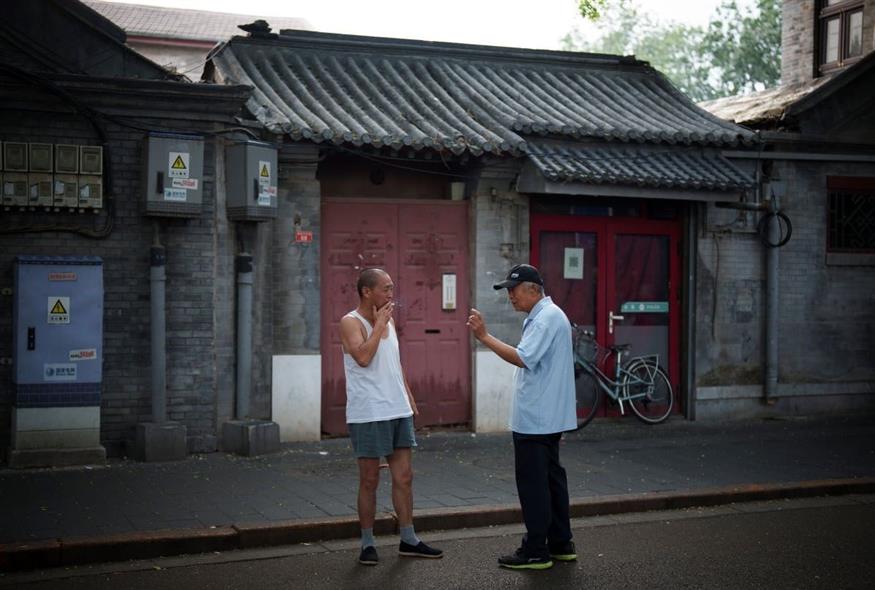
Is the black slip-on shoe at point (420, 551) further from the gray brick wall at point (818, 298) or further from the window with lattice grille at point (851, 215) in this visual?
the window with lattice grille at point (851, 215)

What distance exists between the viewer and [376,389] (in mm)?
7238

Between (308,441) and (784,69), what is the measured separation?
35.9 ft

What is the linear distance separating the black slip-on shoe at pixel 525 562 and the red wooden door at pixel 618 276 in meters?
6.84

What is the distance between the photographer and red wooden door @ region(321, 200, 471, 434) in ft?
42.0

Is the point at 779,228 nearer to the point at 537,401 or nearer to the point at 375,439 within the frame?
the point at 537,401

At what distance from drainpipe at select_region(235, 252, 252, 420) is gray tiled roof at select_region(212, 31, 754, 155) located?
5.02ft

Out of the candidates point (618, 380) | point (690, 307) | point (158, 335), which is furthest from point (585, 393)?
point (158, 335)

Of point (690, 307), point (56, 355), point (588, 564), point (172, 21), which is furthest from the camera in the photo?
point (172, 21)

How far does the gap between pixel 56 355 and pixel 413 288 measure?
4.21 metres

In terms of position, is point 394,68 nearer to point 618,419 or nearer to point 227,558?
point 618,419

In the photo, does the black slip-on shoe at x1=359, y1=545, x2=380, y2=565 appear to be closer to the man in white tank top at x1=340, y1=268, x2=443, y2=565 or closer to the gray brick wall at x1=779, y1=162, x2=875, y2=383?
the man in white tank top at x1=340, y1=268, x2=443, y2=565

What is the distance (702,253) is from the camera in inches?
569

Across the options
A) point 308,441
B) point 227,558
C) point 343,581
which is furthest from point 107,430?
point 343,581

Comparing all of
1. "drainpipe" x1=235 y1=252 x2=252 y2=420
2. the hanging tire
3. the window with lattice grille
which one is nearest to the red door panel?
"drainpipe" x1=235 y1=252 x2=252 y2=420
